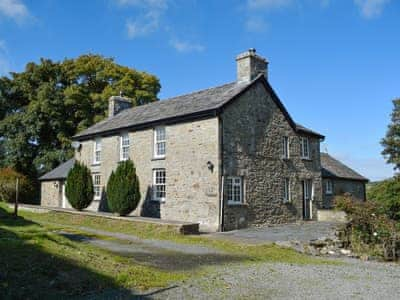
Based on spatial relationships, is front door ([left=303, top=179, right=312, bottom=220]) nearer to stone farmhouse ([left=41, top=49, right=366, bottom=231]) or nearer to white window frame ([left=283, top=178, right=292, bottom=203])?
stone farmhouse ([left=41, top=49, right=366, bottom=231])

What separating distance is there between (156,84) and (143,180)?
70.0 feet

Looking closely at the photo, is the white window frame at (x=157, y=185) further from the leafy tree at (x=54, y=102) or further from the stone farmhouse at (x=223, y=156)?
the leafy tree at (x=54, y=102)

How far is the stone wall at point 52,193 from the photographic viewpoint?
97.4ft

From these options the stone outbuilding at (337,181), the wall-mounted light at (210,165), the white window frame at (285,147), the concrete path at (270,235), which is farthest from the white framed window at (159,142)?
the stone outbuilding at (337,181)

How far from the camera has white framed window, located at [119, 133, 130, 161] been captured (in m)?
23.1

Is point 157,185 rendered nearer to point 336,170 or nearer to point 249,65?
point 249,65

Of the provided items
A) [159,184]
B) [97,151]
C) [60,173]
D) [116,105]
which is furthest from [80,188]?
[116,105]

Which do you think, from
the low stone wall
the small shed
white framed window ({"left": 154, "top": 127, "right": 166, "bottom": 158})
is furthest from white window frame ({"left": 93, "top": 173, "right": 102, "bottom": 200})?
the low stone wall

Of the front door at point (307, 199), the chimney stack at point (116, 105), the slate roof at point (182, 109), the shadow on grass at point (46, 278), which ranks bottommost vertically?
the shadow on grass at point (46, 278)

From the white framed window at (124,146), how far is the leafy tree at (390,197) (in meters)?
14.8

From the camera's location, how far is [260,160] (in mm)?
19875

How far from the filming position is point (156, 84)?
40.8m

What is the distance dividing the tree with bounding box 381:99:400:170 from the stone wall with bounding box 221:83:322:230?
24288mm

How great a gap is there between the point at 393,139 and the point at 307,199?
81.0 ft
